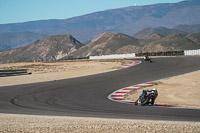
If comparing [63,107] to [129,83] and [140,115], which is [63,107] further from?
[129,83]

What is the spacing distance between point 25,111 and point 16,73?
→ 23.1m

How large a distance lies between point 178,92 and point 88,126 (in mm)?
10240

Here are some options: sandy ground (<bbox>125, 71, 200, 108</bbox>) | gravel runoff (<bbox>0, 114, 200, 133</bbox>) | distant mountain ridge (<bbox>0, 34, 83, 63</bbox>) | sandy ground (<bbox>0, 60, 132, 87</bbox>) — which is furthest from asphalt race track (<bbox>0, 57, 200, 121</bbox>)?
distant mountain ridge (<bbox>0, 34, 83, 63</bbox>)

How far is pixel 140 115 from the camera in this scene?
1180cm

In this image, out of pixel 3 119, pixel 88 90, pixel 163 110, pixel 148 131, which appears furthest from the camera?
pixel 88 90

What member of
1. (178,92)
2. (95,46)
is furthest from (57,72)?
(95,46)

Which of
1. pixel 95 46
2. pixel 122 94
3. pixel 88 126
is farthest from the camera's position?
pixel 95 46

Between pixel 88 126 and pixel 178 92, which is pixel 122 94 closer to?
pixel 178 92

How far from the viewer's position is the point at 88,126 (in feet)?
31.2

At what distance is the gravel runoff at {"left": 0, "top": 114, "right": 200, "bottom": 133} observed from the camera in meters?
8.83

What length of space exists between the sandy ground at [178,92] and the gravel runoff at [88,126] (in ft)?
17.2

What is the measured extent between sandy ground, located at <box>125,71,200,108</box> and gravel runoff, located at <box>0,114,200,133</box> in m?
5.24

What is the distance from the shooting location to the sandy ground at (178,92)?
16.0 meters

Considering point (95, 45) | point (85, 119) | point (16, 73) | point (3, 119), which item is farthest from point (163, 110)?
point (95, 45)
